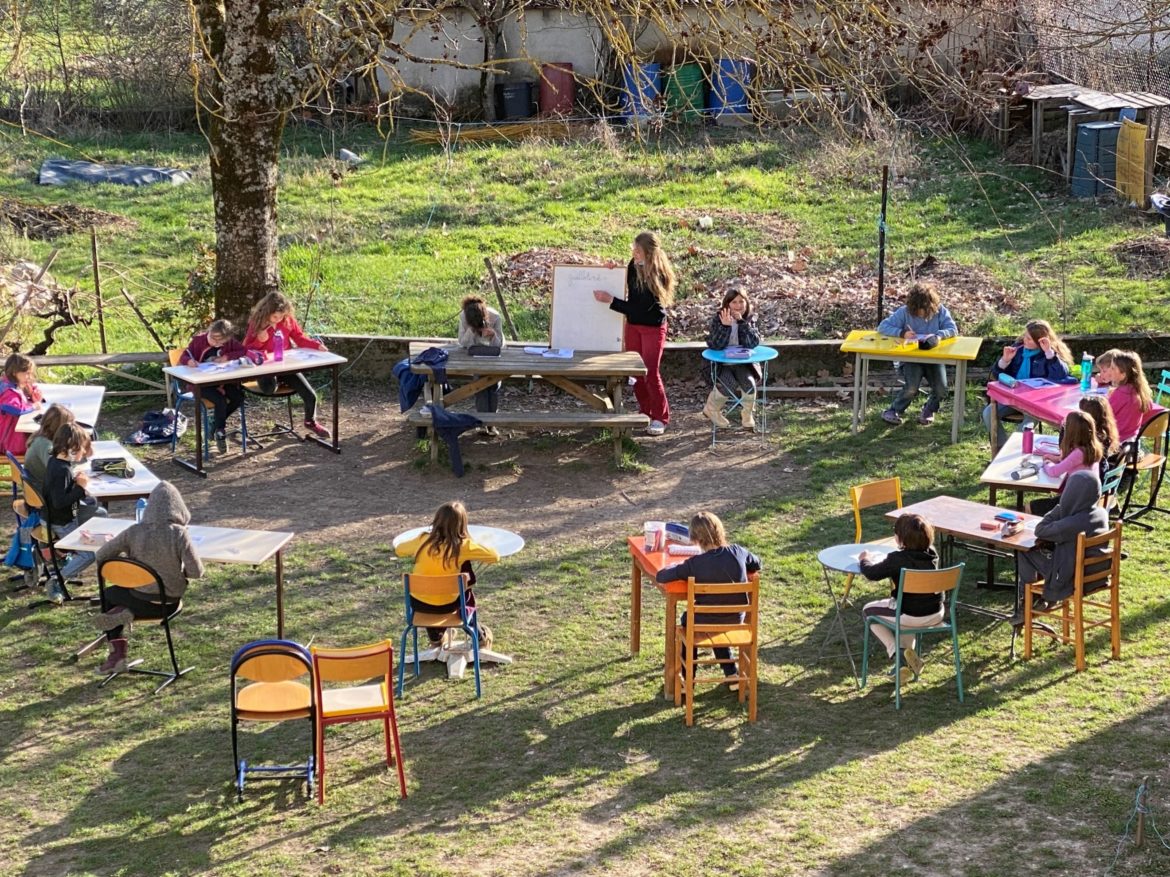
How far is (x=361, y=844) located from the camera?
23.2 feet

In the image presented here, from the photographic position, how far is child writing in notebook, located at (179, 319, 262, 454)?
12.6 meters

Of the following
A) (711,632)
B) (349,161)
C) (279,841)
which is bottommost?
(279,841)

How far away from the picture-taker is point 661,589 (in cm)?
868

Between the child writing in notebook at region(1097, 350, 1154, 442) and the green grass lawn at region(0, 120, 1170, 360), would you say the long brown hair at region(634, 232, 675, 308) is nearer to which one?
the green grass lawn at region(0, 120, 1170, 360)

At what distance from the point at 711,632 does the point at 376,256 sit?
11446 millimetres

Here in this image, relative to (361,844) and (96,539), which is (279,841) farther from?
(96,539)

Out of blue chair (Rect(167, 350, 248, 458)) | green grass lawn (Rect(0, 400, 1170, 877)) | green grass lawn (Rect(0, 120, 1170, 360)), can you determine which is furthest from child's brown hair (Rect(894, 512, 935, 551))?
green grass lawn (Rect(0, 120, 1170, 360))

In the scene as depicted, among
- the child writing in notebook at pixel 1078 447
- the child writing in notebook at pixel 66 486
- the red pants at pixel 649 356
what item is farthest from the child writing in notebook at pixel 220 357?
the child writing in notebook at pixel 1078 447

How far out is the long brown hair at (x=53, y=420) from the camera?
32.6 feet

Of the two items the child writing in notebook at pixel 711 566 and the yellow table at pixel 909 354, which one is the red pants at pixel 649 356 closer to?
the yellow table at pixel 909 354

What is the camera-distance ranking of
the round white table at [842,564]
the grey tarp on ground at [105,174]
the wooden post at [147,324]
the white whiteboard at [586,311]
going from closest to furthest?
the round white table at [842,564]
the white whiteboard at [586,311]
the wooden post at [147,324]
the grey tarp on ground at [105,174]

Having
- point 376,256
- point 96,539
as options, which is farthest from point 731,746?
point 376,256

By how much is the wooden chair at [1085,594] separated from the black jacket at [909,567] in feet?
2.57

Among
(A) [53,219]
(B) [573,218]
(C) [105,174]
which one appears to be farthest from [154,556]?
(C) [105,174]
